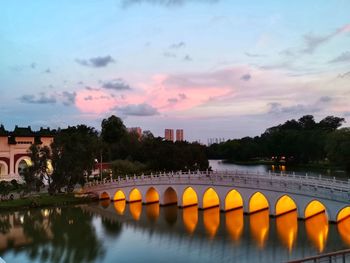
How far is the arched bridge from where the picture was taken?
29438 mm

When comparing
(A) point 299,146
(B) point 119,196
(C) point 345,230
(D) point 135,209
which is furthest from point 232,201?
(A) point 299,146

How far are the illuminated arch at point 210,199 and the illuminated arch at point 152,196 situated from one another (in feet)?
22.6

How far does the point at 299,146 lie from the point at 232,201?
62.4 meters

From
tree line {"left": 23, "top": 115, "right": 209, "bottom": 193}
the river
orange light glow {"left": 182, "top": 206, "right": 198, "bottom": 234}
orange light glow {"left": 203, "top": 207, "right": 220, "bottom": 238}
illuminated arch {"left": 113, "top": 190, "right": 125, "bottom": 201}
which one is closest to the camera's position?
the river

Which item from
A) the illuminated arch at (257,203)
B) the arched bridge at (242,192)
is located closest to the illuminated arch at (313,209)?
the arched bridge at (242,192)

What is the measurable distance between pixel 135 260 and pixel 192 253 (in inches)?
139

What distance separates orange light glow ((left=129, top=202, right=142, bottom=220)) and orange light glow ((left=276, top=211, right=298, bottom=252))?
12.6 meters

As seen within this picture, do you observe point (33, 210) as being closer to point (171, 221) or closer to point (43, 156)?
point (43, 156)

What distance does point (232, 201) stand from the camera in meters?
38.6

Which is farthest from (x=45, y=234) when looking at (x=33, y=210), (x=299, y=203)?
(x=299, y=203)

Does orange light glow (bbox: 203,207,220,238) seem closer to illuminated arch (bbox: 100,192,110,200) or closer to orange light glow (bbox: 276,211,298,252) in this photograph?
orange light glow (bbox: 276,211,298,252)

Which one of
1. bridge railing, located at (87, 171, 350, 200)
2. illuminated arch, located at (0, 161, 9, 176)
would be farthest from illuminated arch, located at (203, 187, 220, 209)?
illuminated arch, located at (0, 161, 9, 176)

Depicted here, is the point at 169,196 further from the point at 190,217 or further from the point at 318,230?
the point at 318,230

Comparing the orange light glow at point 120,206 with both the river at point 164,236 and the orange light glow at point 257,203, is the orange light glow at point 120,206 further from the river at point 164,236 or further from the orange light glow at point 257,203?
the orange light glow at point 257,203
